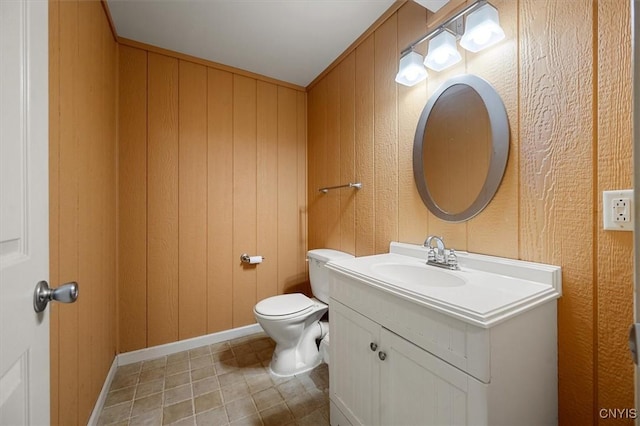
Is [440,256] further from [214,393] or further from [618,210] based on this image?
[214,393]

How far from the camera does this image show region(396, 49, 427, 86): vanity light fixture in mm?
1329

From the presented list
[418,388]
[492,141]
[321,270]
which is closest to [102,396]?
[321,270]

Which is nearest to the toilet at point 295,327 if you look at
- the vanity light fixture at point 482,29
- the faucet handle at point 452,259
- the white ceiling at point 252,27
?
the faucet handle at point 452,259

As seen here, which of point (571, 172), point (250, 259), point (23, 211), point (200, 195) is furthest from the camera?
point (250, 259)

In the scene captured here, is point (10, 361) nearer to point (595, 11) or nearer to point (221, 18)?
point (595, 11)

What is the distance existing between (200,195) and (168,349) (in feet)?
3.94

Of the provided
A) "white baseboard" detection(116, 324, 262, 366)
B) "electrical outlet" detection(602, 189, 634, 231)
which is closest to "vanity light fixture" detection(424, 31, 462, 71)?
"electrical outlet" detection(602, 189, 634, 231)

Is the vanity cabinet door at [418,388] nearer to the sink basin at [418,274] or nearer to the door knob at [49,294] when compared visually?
the sink basin at [418,274]

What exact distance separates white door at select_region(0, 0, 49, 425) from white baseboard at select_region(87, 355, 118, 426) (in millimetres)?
1057

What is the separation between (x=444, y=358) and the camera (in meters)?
0.76

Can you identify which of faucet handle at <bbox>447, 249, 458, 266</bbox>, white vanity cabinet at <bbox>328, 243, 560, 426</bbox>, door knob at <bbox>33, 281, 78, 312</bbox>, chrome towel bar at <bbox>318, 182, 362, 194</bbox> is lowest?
white vanity cabinet at <bbox>328, 243, 560, 426</bbox>

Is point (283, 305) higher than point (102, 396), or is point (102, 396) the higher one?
point (283, 305)

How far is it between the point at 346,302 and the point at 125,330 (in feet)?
5.64

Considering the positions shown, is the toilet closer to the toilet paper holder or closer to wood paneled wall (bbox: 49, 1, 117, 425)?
the toilet paper holder
